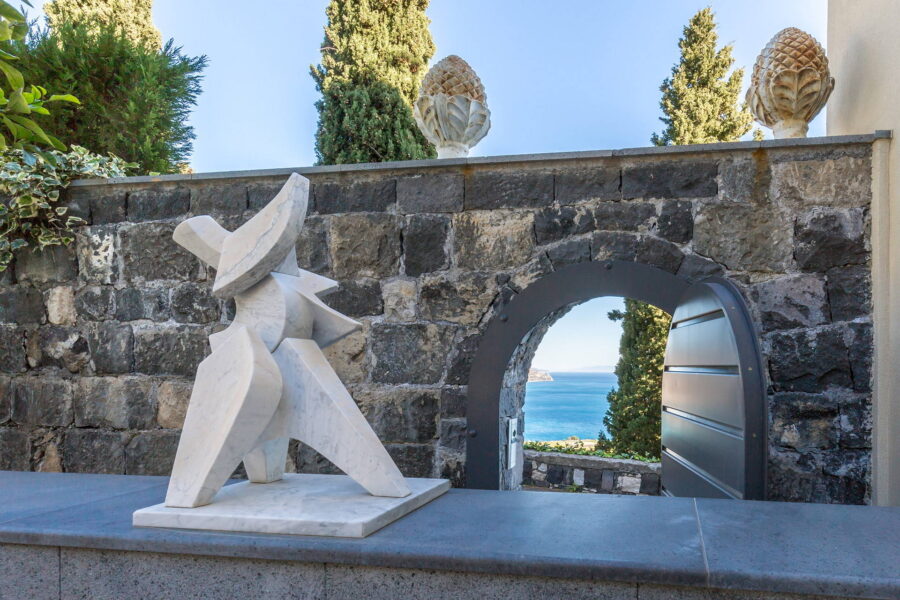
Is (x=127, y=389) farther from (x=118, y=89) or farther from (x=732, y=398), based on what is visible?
(x=118, y=89)

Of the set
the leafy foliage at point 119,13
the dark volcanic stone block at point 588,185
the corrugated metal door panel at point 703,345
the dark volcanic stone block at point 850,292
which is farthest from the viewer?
the leafy foliage at point 119,13

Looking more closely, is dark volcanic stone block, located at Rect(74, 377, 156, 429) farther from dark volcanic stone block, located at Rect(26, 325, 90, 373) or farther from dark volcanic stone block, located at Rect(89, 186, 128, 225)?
dark volcanic stone block, located at Rect(89, 186, 128, 225)

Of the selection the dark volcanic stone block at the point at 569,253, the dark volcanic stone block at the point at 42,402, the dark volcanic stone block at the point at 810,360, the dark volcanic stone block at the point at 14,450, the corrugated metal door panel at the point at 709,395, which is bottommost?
the dark volcanic stone block at the point at 14,450

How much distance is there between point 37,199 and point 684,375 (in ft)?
10.1

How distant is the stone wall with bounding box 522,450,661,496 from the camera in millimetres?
5812

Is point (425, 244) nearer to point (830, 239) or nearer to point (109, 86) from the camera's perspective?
point (830, 239)

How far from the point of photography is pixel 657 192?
115 inches

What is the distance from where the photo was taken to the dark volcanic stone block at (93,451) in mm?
3328

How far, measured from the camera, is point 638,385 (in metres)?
7.92

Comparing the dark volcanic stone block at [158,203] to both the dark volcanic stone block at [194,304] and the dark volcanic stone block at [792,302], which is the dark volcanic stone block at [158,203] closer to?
the dark volcanic stone block at [194,304]

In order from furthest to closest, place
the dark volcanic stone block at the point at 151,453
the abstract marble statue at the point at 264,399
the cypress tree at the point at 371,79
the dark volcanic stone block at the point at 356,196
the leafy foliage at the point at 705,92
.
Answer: the leafy foliage at the point at 705,92
the cypress tree at the point at 371,79
the dark volcanic stone block at the point at 151,453
the dark volcanic stone block at the point at 356,196
the abstract marble statue at the point at 264,399

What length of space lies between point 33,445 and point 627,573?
3.09 m

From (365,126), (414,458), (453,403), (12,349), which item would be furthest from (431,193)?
(365,126)

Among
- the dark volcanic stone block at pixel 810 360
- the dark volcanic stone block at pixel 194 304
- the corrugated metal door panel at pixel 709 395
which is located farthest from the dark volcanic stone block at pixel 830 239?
the dark volcanic stone block at pixel 194 304
